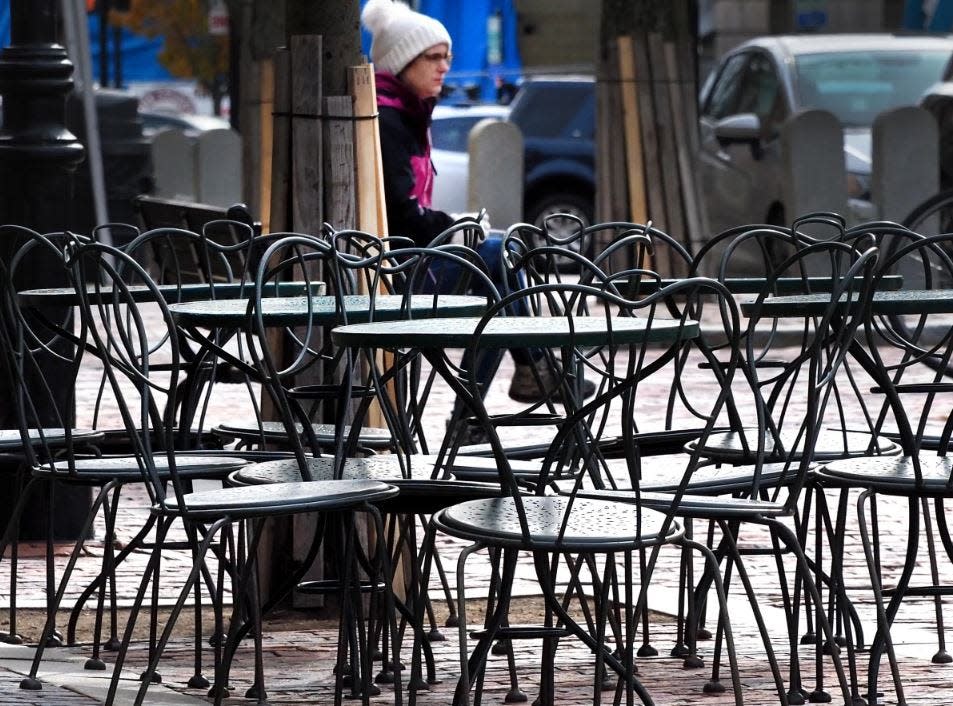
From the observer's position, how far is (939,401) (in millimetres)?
11188

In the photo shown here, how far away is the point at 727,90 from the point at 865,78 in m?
1.36

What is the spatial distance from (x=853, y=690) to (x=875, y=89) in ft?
36.5

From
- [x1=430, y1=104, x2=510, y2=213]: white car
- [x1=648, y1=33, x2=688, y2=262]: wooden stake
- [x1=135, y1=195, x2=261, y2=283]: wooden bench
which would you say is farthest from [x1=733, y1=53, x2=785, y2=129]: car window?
[x1=135, y1=195, x2=261, y2=283]: wooden bench

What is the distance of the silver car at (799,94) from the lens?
15062 millimetres

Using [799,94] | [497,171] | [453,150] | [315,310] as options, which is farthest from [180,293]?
[453,150]

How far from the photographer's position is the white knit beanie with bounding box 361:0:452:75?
7637mm

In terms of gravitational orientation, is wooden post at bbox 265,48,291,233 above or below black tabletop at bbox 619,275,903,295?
above

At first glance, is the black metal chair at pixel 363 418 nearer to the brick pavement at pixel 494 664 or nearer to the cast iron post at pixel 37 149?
the brick pavement at pixel 494 664

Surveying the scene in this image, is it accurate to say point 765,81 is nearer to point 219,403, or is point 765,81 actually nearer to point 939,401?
point 939,401

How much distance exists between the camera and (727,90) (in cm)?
1650

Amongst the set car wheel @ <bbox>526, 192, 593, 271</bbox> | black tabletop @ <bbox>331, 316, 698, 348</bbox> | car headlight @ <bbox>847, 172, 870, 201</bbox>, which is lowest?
car wheel @ <bbox>526, 192, 593, 271</bbox>

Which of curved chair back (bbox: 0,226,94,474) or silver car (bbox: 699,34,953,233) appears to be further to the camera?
silver car (bbox: 699,34,953,233)

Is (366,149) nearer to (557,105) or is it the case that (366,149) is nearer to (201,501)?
(201,501)

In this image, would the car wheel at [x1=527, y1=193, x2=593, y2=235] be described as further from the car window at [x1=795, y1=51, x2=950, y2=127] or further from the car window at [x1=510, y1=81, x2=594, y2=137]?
the car window at [x1=795, y1=51, x2=950, y2=127]
